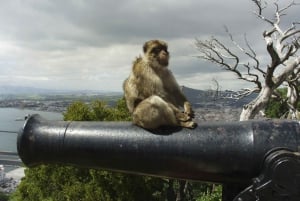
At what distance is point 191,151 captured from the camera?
346cm

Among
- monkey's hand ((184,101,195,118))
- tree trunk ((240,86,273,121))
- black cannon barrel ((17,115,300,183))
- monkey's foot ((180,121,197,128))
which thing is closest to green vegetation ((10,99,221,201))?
tree trunk ((240,86,273,121))

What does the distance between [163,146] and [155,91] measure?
5.81 feet

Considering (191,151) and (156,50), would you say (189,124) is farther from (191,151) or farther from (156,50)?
(156,50)

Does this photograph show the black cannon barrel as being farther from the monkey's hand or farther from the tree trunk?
the tree trunk

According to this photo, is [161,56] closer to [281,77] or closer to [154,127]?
[154,127]

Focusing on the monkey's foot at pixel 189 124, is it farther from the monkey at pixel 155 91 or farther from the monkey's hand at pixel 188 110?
the monkey's hand at pixel 188 110

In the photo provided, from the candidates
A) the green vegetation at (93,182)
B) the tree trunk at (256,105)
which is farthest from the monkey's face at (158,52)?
the green vegetation at (93,182)

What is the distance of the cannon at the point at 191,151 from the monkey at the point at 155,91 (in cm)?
37

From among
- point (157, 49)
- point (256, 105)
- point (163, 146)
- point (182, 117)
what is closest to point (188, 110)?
point (182, 117)

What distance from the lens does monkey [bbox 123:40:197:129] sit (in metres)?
4.20

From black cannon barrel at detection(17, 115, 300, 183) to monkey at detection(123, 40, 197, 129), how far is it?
40 cm

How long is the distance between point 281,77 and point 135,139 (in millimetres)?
16216

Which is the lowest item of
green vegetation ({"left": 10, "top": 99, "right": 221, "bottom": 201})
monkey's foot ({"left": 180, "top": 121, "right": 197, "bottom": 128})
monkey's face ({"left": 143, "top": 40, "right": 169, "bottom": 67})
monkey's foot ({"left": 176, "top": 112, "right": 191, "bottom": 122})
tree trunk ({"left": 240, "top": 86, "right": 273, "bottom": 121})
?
green vegetation ({"left": 10, "top": 99, "right": 221, "bottom": 201})

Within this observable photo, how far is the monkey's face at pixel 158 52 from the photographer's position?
18.2 ft
